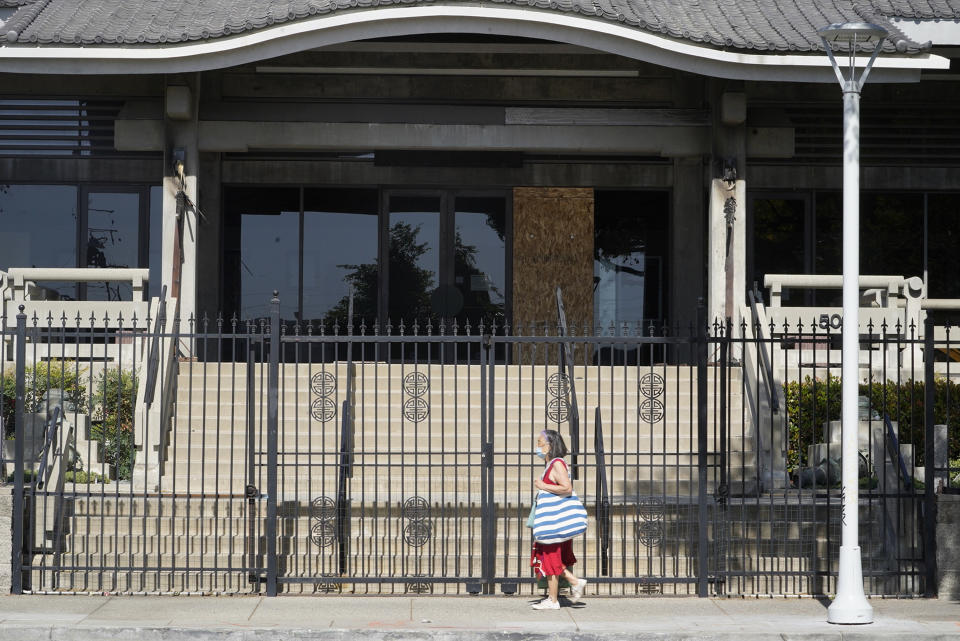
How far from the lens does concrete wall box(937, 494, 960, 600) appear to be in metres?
10.3

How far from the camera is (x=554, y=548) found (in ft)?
31.6

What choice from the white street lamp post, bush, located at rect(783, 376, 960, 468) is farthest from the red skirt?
bush, located at rect(783, 376, 960, 468)

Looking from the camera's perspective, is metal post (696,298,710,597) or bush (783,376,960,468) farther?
bush (783,376,960,468)

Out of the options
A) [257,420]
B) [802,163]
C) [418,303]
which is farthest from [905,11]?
[257,420]

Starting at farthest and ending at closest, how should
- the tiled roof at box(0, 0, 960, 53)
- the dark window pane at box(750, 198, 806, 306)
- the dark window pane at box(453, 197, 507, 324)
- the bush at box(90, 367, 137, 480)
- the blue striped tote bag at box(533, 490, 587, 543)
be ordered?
the dark window pane at box(453, 197, 507, 324) < the dark window pane at box(750, 198, 806, 306) < the tiled roof at box(0, 0, 960, 53) < the bush at box(90, 367, 137, 480) < the blue striped tote bag at box(533, 490, 587, 543)

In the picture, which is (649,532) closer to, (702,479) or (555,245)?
(702,479)

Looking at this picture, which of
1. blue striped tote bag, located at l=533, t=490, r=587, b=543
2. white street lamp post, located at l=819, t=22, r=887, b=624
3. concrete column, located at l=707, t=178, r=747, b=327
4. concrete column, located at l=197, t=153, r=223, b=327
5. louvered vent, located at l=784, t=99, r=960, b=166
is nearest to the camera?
white street lamp post, located at l=819, t=22, r=887, b=624

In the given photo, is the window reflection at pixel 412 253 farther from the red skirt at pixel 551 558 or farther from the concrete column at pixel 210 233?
the red skirt at pixel 551 558

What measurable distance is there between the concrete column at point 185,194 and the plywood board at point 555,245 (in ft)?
17.9

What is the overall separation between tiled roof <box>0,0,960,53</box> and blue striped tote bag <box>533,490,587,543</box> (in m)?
7.01

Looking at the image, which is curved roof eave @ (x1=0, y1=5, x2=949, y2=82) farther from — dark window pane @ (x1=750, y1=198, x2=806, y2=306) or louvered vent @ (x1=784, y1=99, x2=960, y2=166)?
dark window pane @ (x1=750, y1=198, x2=806, y2=306)

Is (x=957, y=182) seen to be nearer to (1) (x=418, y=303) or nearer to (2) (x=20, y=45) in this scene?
(1) (x=418, y=303)

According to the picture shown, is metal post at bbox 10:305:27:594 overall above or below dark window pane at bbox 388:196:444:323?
below

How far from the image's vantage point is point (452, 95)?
17.8 meters
